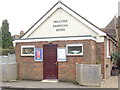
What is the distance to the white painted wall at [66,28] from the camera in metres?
16.9

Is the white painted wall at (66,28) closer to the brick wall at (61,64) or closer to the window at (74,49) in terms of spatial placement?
the brick wall at (61,64)

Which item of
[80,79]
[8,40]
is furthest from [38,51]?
[8,40]

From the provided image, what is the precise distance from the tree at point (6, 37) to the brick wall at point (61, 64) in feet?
105

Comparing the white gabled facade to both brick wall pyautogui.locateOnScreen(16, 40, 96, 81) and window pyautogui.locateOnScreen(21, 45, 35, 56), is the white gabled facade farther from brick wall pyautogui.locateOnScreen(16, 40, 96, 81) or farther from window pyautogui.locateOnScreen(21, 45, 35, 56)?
window pyautogui.locateOnScreen(21, 45, 35, 56)

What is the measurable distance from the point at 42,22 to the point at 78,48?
3.81m

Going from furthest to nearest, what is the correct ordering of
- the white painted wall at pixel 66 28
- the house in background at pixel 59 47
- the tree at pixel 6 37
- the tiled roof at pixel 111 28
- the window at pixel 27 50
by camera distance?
the tree at pixel 6 37
the tiled roof at pixel 111 28
the white painted wall at pixel 66 28
the window at pixel 27 50
the house in background at pixel 59 47

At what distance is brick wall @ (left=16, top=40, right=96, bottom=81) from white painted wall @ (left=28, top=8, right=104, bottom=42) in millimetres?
1124

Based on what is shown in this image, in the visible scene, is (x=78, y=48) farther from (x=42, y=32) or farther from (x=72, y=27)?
(x=42, y=32)

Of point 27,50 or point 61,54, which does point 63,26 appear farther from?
point 27,50

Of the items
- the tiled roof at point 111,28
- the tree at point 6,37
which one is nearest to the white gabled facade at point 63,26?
the tiled roof at point 111,28

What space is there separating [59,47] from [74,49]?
99 centimetres

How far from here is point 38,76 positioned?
16.2 meters

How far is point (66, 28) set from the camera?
683 inches

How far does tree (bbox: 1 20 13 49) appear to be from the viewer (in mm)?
48125
